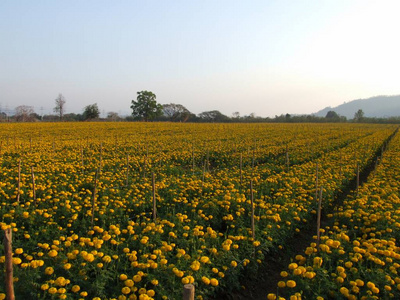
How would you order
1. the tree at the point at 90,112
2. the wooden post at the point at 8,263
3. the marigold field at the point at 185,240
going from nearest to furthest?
the wooden post at the point at 8,263
the marigold field at the point at 185,240
the tree at the point at 90,112

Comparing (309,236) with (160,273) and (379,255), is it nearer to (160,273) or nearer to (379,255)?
(379,255)

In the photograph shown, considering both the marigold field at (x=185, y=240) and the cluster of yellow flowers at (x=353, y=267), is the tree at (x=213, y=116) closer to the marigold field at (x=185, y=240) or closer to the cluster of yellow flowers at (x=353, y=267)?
the marigold field at (x=185, y=240)

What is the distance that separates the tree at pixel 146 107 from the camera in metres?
77.7

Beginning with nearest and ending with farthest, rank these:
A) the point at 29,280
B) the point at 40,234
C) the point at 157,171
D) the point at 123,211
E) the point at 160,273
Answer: the point at 29,280 → the point at 160,273 → the point at 40,234 → the point at 123,211 → the point at 157,171

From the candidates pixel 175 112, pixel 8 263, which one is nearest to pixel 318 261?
pixel 8 263

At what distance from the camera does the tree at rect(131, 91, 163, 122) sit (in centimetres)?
7769

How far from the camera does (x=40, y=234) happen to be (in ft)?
15.9

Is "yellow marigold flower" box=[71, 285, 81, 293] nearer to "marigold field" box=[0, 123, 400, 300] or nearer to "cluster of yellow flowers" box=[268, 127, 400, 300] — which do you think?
"marigold field" box=[0, 123, 400, 300]

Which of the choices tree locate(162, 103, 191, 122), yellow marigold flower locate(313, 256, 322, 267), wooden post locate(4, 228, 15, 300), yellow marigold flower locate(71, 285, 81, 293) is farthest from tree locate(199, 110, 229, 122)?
wooden post locate(4, 228, 15, 300)

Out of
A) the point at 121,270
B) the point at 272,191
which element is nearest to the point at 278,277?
the point at 121,270

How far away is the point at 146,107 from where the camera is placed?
7800 centimetres

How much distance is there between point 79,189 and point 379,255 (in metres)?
7.33

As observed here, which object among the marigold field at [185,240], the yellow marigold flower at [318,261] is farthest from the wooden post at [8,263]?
the yellow marigold flower at [318,261]

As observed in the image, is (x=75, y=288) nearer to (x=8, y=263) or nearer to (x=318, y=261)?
(x=8, y=263)
